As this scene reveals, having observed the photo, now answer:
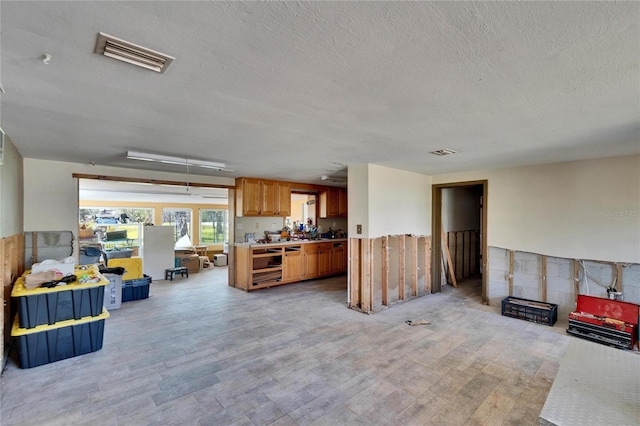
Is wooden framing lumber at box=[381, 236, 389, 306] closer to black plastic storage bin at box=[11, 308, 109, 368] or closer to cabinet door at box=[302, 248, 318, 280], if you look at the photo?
cabinet door at box=[302, 248, 318, 280]

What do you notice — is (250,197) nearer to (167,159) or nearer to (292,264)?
(292,264)

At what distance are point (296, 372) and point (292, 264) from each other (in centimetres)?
368

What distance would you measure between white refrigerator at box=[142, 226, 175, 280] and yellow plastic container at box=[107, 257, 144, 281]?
128 centimetres

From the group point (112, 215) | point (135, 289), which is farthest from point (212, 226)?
point (135, 289)

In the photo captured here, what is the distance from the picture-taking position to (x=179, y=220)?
35.7 feet

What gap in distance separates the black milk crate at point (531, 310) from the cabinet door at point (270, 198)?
4614 mm

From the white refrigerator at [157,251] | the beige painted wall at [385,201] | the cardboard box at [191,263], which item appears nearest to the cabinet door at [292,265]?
the beige painted wall at [385,201]

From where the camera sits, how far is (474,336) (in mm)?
3590

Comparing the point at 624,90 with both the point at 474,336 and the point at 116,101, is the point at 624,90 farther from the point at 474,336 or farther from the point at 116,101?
the point at 116,101

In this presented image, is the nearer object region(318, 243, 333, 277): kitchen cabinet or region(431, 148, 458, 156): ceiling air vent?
region(431, 148, 458, 156): ceiling air vent

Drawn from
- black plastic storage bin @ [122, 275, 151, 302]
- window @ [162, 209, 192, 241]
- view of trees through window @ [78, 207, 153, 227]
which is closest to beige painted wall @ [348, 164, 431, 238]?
Answer: black plastic storage bin @ [122, 275, 151, 302]

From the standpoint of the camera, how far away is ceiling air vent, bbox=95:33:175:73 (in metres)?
1.34

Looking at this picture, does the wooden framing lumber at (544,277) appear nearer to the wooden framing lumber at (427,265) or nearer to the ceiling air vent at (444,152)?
the wooden framing lumber at (427,265)

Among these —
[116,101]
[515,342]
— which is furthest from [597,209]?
[116,101]
